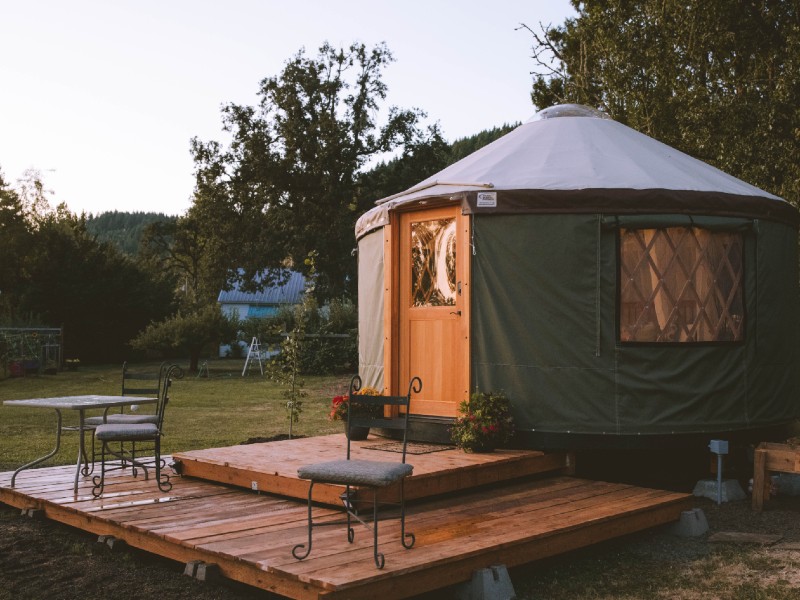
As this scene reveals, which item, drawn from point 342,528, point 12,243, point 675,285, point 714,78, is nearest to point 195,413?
point 675,285

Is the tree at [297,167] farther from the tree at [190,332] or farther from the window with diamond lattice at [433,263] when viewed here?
the window with diamond lattice at [433,263]

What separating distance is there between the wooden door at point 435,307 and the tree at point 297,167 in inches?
585

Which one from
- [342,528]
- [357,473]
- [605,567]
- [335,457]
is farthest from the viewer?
[335,457]

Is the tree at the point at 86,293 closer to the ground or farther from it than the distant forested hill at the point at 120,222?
closer to the ground

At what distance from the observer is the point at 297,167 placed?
21.7 metres

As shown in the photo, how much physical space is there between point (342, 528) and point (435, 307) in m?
2.23

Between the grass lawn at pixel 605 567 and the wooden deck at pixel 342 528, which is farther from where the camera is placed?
the grass lawn at pixel 605 567

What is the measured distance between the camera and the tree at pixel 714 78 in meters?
9.65

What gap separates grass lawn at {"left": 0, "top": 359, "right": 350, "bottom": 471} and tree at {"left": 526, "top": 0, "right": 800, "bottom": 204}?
17.7 feet

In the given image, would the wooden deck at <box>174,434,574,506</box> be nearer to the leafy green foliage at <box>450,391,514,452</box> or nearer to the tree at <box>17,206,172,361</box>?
the leafy green foliage at <box>450,391,514,452</box>

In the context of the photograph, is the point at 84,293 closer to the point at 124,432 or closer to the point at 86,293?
the point at 86,293

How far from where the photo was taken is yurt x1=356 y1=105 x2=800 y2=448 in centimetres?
552

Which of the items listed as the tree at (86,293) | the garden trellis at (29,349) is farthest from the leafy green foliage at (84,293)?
the garden trellis at (29,349)

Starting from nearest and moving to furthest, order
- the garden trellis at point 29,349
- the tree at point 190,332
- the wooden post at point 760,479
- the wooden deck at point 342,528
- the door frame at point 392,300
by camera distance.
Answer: the wooden deck at point 342,528 < the wooden post at point 760,479 < the door frame at point 392,300 < the garden trellis at point 29,349 < the tree at point 190,332
